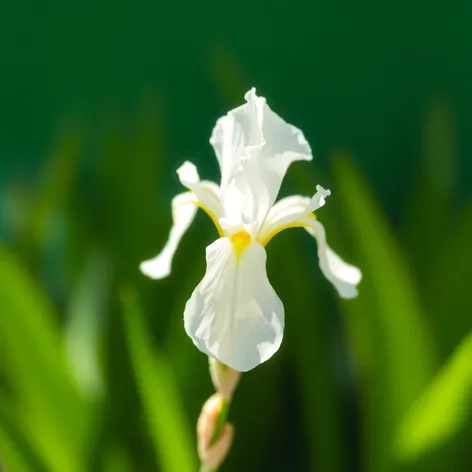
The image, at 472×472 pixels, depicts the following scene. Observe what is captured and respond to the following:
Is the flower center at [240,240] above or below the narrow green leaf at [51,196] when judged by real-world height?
below

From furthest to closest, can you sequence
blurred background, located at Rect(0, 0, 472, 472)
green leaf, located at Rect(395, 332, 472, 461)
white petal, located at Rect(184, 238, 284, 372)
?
blurred background, located at Rect(0, 0, 472, 472) → green leaf, located at Rect(395, 332, 472, 461) → white petal, located at Rect(184, 238, 284, 372)

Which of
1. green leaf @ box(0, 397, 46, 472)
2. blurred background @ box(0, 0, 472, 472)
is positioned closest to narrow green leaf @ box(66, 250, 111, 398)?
blurred background @ box(0, 0, 472, 472)

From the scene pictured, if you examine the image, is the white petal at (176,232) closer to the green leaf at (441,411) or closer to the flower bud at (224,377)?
the flower bud at (224,377)

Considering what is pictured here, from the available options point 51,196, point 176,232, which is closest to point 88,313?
point 51,196

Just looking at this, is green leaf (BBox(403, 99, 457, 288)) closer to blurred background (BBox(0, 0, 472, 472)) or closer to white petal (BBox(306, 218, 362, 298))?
blurred background (BBox(0, 0, 472, 472))

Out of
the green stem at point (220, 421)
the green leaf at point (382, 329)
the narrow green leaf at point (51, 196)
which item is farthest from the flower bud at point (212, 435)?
the narrow green leaf at point (51, 196)

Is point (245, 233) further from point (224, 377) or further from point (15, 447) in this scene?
point (15, 447)

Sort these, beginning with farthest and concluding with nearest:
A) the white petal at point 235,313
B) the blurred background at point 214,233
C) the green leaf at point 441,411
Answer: the blurred background at point 214,233, the green leaf at point 441,411, the white petal at point 235,313
